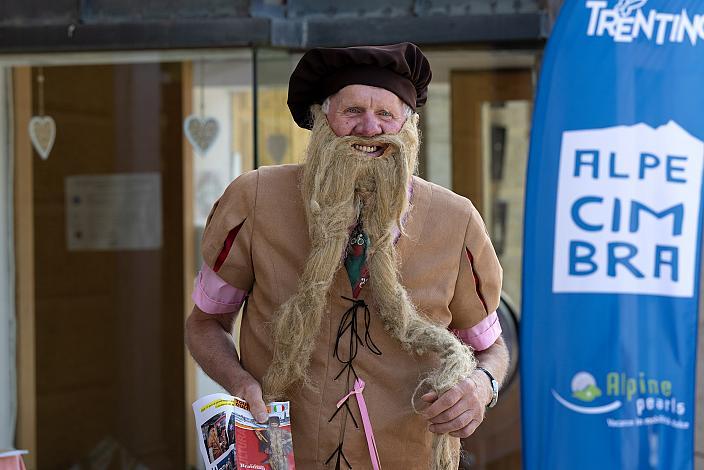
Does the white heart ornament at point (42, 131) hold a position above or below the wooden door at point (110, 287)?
above

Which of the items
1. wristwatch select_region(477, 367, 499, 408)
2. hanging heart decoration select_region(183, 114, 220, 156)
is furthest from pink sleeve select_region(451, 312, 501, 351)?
hanging heart decoration select_region(183, 114, 220, 156)

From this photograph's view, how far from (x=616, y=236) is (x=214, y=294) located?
1.95m

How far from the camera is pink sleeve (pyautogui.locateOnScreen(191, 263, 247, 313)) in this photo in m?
2.34

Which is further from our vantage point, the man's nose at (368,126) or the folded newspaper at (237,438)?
the man's nose at (368,126)

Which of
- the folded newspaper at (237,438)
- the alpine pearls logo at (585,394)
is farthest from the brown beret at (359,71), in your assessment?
the alpine pearls logo at (585,394)

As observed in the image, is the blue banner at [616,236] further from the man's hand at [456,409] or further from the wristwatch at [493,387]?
the man's hand at [456,409]

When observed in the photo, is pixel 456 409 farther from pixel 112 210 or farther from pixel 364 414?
pixel 112 210

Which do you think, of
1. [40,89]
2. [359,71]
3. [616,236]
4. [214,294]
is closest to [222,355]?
[214,294]

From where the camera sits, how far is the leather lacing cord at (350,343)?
2.23 metres

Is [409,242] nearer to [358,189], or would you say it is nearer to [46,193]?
[358,189]

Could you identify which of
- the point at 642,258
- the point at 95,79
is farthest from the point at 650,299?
the point at 95,79

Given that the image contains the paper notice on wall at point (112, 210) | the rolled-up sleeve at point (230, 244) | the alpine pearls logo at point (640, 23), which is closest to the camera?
the rolled-up sleeve at point (230, 244)

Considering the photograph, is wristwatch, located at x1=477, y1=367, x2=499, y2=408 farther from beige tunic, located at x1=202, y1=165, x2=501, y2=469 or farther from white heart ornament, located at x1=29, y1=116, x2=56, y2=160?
white heart ornament, located at x1=29, y1=116, x2=56, y2=160

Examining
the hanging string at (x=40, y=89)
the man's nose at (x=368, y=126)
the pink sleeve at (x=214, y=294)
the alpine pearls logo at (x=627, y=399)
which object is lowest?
the alpine pearls logo at (x=627, y=399)
